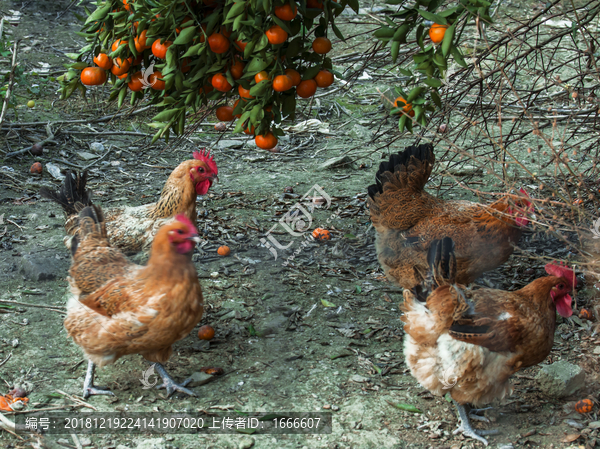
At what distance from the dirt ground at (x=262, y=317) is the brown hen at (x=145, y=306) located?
0.36 meters

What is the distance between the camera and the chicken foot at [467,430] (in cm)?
299

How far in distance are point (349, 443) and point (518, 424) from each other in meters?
1.09

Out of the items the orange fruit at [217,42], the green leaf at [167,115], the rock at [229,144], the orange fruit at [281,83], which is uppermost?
the orange fruit at [217,42]

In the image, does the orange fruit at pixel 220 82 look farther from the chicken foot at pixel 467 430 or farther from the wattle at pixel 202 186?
the chicken foot at pixel 467 430

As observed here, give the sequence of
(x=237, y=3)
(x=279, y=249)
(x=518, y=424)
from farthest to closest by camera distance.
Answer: (x=279, y=249) < (x=518, y=424) < (x=237, y=3)

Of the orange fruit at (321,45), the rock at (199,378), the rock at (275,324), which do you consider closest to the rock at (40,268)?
the rock at (199,378)

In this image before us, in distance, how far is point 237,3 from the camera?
8.14 ft

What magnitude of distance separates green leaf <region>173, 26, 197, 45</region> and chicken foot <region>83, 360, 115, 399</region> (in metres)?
2.04

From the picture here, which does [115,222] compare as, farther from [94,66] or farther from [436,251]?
[436,251]

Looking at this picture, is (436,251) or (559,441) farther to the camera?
(436,251)

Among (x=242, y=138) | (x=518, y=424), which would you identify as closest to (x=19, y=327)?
(x=518, y=424)

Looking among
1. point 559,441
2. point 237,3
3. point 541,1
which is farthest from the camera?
point 541,1

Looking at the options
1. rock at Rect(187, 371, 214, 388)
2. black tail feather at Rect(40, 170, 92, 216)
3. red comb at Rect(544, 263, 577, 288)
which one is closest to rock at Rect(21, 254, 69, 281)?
black tail feather at Rect(40, 170, 92, 216)

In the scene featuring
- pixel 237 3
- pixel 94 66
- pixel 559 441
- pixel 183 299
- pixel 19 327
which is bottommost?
pixel 19 327
